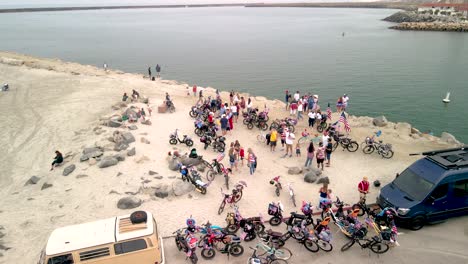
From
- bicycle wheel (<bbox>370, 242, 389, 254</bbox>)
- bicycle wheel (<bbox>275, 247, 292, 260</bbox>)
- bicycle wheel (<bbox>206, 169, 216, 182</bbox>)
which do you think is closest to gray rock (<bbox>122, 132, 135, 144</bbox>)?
bicycle wheel (<bbox>206, 169, 216, 182</bbox>)

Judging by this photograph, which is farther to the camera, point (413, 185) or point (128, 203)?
point (128, 203)

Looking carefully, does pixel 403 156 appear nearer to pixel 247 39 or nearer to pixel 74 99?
pixel 74 99

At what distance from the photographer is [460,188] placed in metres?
13.5

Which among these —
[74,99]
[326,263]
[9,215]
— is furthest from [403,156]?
[74,99]

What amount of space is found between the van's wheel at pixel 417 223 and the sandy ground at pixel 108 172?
2.23ft

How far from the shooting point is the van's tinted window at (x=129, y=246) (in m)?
10.9

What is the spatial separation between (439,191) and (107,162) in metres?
17.0

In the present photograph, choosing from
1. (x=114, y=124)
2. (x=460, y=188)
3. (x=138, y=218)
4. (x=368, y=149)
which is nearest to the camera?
(x=138, y=218)

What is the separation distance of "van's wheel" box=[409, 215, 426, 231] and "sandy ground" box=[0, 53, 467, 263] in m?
0.68

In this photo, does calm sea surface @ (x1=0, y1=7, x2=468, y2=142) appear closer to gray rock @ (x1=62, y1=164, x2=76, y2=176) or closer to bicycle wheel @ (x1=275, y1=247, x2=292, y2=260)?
bicycle wheel @ (x1=275, y1=247, x2=292, y2=260)

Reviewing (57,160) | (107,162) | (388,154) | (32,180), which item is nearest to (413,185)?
(388,154)

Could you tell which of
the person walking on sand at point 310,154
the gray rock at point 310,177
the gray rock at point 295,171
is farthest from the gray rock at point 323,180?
the person walking on sand at point 310,154

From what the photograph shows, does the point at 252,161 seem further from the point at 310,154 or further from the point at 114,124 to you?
the point at 114,124

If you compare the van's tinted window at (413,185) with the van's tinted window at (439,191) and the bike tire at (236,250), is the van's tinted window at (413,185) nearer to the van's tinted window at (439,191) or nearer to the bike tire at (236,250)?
the van's tinted window at (439,191)
